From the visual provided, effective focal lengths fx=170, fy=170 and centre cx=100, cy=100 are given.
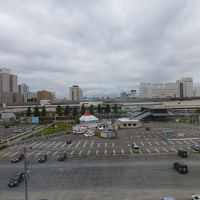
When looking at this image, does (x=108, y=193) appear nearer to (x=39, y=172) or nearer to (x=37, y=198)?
(x=37, y=198)

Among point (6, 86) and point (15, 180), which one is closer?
point (15, 180)

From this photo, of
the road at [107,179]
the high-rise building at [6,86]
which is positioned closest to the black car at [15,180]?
the road at [107,179]

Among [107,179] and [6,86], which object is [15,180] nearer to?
[107,179]

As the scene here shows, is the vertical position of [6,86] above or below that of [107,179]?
above

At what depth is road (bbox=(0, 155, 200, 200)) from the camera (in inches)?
705

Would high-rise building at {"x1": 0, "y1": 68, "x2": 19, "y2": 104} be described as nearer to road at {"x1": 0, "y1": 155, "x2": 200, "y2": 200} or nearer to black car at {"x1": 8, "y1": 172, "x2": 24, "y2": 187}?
road at {"x1": 0, "y1": 155, "x2": 200, "y2": 200}

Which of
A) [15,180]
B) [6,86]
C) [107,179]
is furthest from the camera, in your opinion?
[6,86]

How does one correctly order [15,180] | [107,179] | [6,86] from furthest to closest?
1. [6,86]
2. [107,179]
3. [15,180]

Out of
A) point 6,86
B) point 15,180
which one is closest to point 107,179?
point 15,180

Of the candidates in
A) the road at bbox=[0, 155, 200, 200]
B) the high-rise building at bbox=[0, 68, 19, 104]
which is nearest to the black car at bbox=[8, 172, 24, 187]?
the road at bbox=[0, 155, 200, 200]

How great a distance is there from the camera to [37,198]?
57.6 ft

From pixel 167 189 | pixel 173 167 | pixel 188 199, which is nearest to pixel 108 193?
pixel 167 189

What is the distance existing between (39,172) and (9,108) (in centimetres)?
12562

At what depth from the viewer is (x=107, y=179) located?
21422 mm
